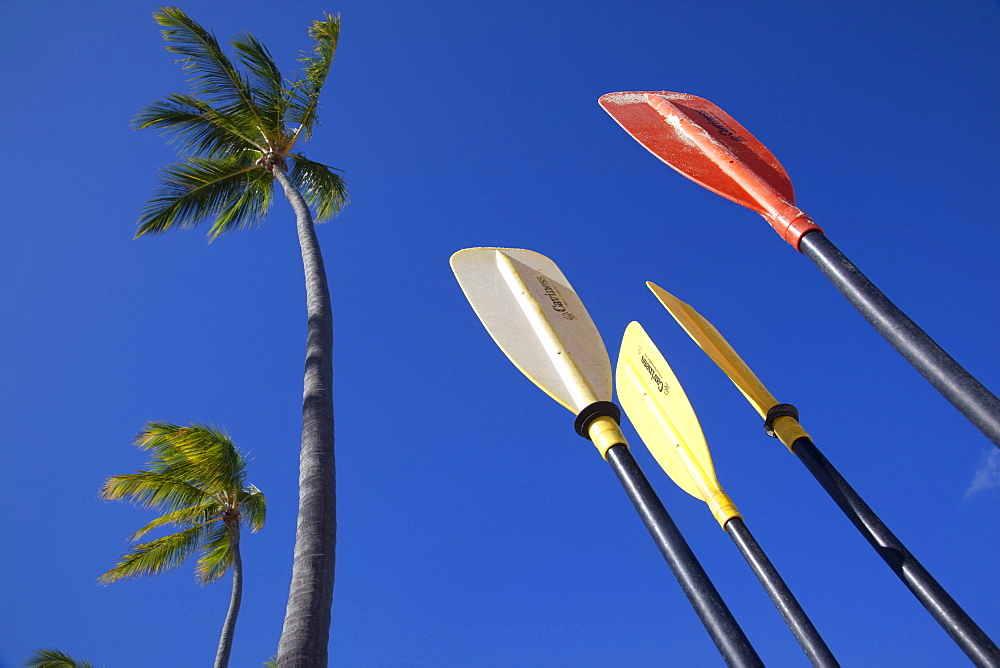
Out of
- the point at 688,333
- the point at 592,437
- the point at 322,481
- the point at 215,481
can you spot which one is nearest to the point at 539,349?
the point at 592,437

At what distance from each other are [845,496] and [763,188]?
196 cm

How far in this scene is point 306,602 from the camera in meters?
3.73

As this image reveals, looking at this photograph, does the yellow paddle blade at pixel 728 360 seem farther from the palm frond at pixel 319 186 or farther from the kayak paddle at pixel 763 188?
the palm frond at pixel 319 186

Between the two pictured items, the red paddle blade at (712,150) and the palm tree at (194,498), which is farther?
the palm tree at (194,498)

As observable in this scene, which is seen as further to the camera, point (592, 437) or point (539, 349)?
point (539, 349)

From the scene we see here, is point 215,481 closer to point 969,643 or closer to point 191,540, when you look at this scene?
point 191,540

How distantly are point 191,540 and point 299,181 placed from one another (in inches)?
236

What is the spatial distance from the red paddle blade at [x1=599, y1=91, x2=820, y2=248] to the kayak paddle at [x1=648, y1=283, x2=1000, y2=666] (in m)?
1.79

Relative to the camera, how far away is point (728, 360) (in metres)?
5.56

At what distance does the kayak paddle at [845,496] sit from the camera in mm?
3104

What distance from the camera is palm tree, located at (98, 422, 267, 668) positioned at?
954cm

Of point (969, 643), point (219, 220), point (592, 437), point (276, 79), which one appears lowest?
point (969, 643)

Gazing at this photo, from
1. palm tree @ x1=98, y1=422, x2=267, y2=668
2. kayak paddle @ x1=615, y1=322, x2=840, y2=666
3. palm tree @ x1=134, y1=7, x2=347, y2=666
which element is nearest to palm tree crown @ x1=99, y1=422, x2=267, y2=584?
palm tree @ x1=98, y1=422, x2=267, y2=668

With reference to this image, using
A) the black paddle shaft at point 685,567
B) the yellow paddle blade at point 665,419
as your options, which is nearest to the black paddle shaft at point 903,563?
the yellow paddle blade at point 665,419
